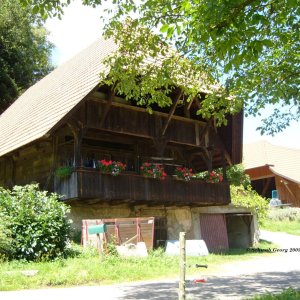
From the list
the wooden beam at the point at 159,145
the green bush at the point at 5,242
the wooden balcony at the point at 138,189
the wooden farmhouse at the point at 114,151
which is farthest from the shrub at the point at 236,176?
the green bush at the point at 5,242

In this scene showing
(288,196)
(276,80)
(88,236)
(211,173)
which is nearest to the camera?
(276,80)

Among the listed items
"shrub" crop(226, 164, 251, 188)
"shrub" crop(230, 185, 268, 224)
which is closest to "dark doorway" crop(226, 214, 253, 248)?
Result: "shrub" crop(230, 185, 268, 224)

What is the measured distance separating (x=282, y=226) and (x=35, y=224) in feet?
71.4

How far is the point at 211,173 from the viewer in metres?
20.8

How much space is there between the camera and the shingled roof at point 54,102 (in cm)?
1667

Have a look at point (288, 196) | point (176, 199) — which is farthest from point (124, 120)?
point (288, 196)

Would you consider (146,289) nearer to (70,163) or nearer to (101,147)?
(70,163)

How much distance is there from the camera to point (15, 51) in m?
29.9

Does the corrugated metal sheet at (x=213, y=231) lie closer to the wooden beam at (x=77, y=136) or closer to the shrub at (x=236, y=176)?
the wooden beam at (x=77, y=136)

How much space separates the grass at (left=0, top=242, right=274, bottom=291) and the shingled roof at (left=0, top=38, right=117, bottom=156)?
4887 millimetres

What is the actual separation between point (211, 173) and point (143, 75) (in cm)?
1058

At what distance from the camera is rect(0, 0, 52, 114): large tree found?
29.4 meters

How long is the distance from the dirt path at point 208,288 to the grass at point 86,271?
0.59 metres

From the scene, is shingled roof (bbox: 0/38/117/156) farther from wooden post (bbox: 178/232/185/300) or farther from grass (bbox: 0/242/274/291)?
wooden post (bbox: 178/232/185/300)
